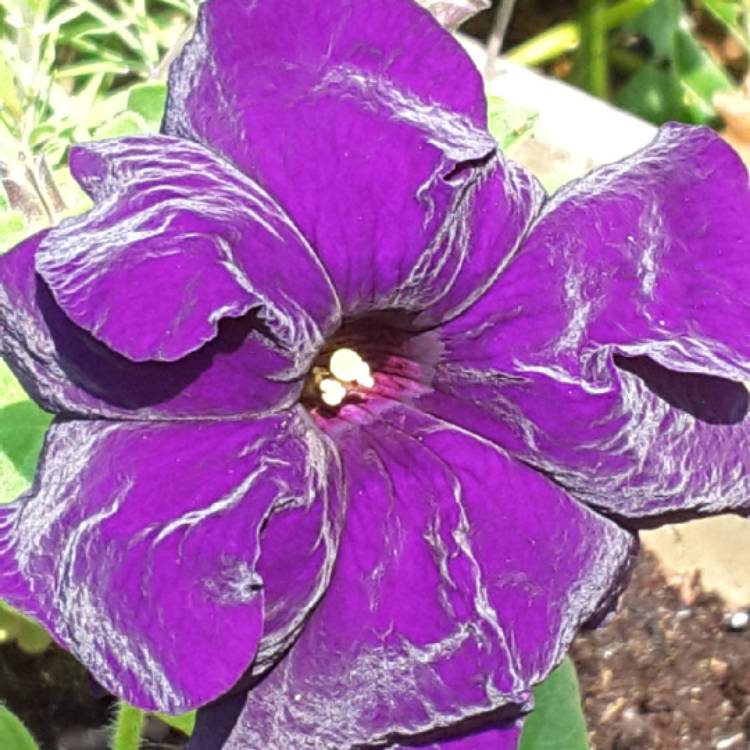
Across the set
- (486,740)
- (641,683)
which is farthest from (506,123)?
(641,683)

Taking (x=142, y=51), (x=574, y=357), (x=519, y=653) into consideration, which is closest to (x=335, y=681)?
(x=519, y=653)

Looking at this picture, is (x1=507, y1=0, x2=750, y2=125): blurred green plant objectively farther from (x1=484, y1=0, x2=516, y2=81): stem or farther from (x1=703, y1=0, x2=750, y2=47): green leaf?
(x1=484, y1=0, x2=516, y2=81): stem

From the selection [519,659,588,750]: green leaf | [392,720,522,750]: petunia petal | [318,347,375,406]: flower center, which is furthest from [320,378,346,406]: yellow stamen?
[519,659,588,750]: green leaf

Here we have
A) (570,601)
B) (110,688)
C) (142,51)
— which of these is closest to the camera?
(110,688)

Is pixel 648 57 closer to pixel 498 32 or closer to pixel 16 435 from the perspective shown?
pixel 498 32

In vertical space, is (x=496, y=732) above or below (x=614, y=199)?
below

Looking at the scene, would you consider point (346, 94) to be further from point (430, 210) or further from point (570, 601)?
point (570, 601)
